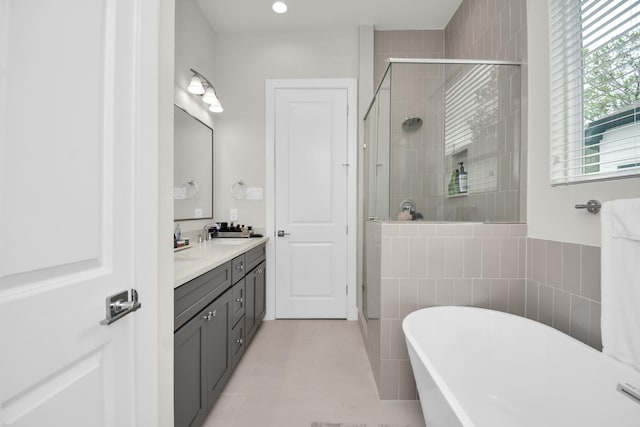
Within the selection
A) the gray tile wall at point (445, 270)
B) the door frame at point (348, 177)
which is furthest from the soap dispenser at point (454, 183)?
the door frame at point (348, 177)

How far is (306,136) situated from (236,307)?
71.2 inches

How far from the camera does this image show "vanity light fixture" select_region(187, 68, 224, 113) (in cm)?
236

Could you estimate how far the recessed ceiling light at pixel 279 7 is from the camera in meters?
2.56

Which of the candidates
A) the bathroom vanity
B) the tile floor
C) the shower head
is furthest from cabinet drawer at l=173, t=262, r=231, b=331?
the shower head

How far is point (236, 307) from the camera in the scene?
1931 mm

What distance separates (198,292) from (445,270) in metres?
1.34

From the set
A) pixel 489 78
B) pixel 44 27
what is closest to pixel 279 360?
pixel 44 27

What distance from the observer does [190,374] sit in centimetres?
128

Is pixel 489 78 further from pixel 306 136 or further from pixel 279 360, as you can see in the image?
pixel 279 360

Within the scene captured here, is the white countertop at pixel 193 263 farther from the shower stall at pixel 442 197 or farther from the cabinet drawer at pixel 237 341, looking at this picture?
the shower stall at pixel 442 197

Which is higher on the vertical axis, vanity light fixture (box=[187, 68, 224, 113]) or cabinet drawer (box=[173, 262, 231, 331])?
vanity light fixture (box=[187, 68, 224, 113])

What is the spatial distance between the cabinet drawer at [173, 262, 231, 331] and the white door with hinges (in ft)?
4.14

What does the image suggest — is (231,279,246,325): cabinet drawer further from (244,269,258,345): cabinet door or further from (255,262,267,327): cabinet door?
(255,262,267,327): cabinet door

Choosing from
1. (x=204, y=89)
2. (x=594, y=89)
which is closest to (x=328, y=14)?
(x=204, y=89)
